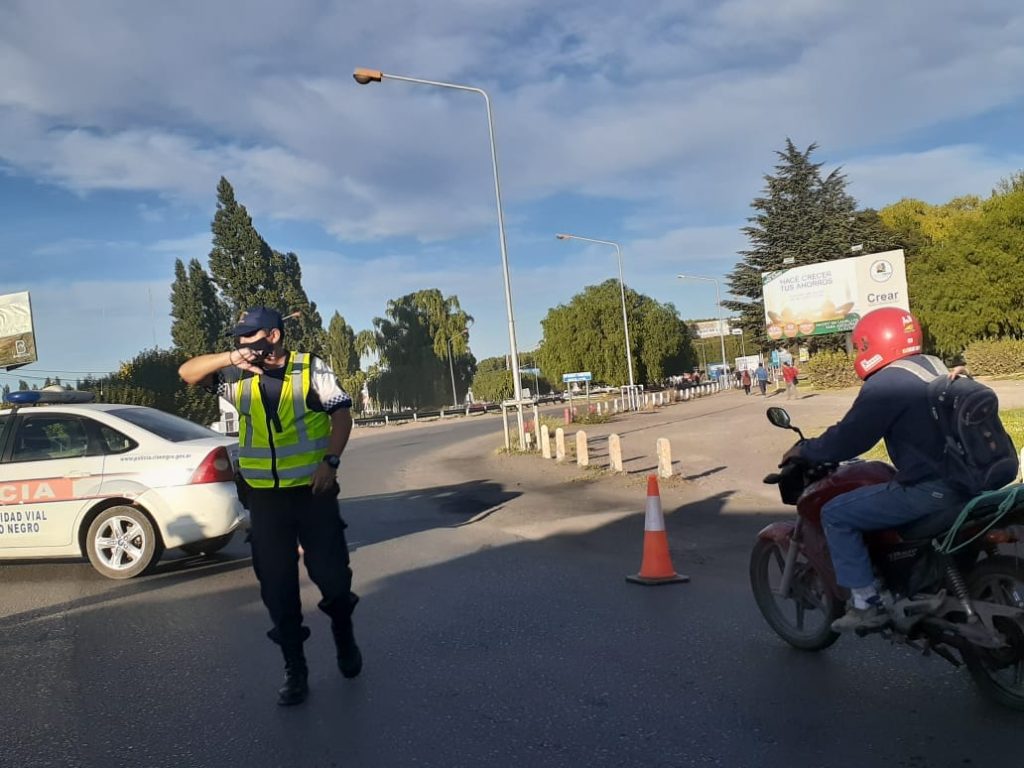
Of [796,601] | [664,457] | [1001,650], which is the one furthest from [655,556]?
[664,457]

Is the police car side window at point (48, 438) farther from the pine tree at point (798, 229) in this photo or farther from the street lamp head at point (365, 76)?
the pine tree at point (798, 229)

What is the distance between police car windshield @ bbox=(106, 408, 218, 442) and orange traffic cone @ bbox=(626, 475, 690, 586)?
4.21 meters

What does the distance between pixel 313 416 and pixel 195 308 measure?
68.4 metres

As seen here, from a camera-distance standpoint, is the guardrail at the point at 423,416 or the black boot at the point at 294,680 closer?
the black boot at the point at 294,680

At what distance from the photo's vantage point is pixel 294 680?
14.0 ft

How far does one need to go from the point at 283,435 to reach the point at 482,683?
1.63 meters

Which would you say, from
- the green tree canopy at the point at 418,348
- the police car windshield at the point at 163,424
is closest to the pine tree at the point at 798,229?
the green tree canopy at the point at 418,348

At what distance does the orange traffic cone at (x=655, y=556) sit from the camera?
255 inches

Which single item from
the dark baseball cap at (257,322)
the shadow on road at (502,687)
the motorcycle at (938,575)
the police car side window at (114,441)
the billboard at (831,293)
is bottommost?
the shadow on road at (502,687)

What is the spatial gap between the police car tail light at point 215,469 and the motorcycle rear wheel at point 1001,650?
591cm

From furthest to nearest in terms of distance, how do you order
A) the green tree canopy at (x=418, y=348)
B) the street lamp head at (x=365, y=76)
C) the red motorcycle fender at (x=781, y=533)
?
the green tree canopy at (x=418, y=348) < the street lamp head at (x=365, y=76) < the red motorcycle fender at (x=781, y=533)

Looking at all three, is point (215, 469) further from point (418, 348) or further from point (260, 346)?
point (418, 348)

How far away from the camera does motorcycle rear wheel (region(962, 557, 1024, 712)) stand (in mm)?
3498

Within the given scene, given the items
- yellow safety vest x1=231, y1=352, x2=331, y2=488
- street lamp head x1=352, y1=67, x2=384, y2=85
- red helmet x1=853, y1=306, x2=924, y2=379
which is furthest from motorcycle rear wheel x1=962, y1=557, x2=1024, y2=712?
street lamp head x1=352, y1=67, x2=384, y2=85
